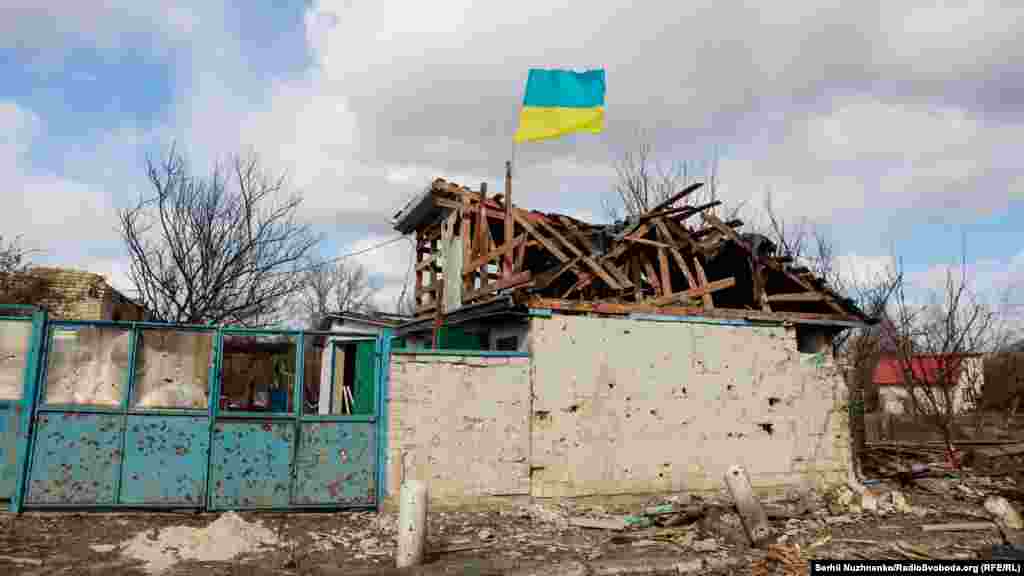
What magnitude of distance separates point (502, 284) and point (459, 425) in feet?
7.16

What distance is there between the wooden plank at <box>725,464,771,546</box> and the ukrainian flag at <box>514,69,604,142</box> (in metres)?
5.82

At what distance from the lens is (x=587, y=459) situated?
365 inches

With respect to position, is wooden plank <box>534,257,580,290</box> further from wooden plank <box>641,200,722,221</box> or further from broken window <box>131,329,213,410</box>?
broken window <box>131,329,213,410</box>

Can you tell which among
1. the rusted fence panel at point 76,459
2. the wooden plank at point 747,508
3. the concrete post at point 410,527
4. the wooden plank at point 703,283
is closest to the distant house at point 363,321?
the rusted fence panel at point 76,459

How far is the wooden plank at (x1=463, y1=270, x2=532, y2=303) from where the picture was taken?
31.0 ft

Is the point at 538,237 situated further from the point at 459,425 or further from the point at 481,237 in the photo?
the point at 459,425

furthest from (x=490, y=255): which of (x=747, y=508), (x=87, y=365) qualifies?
(x=87, y=365)

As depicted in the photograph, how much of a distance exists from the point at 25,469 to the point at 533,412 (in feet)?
20.2

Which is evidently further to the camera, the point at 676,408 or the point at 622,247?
the point at 622,247

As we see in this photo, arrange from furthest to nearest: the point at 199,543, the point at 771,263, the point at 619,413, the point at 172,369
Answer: the point at 771,263, the point at 619,413, the point at 172,369, the point at 199,543

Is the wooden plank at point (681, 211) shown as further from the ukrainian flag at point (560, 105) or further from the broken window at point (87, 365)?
the broken window at point (87, 365)

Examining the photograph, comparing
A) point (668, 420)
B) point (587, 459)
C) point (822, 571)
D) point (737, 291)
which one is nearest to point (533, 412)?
point (587, 459)

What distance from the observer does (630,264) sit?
35.8 feet

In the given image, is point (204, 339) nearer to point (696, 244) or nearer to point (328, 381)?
point (328, 381)
